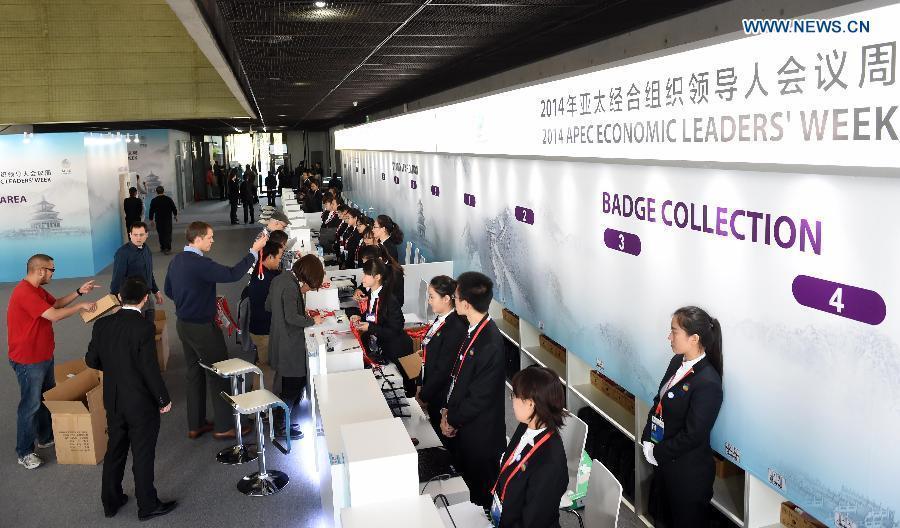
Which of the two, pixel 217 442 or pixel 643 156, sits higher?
pixel 643 156

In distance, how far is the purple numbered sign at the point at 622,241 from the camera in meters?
4.37

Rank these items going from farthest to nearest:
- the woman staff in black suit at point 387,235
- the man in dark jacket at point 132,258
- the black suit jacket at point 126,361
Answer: the woman staff in black suit at point 387,235
the man in dark jacket at point 132,258
the black suit jacket at point 126,361

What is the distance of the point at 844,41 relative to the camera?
2.59m

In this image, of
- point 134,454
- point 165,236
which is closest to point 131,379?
point 134,454

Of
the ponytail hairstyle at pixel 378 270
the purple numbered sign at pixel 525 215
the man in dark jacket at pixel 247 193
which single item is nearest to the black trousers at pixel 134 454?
the ponytail hairstyle at pixel 378 270

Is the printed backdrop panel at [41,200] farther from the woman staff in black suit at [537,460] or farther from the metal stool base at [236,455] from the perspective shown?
the woman staff in black suit at [537,460]

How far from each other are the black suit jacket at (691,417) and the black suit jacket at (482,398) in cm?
84

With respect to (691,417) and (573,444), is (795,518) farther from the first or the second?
(573,444)

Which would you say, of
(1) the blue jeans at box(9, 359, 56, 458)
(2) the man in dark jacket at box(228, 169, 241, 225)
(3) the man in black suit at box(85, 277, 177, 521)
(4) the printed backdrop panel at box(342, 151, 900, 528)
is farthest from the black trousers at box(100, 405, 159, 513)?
(2) the man in dark jacket at box(228, 169, 241, 225)

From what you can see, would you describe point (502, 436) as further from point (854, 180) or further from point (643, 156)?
point (854, 180)

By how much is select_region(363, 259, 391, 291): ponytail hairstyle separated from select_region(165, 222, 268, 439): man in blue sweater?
107cm

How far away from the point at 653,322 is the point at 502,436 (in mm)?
1082

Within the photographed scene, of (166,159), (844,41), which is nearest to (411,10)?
(844,41)

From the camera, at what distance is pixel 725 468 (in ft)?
13.4
